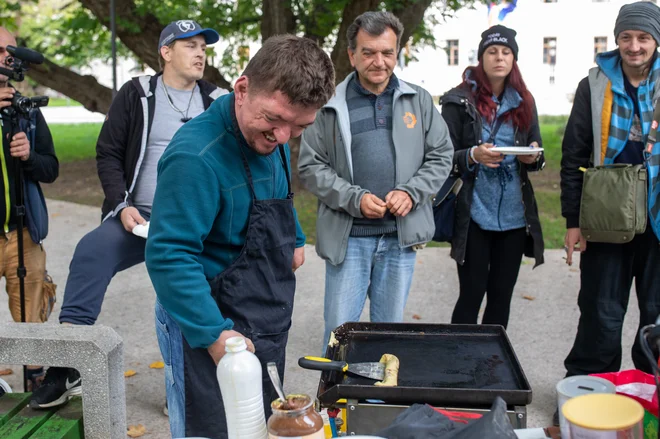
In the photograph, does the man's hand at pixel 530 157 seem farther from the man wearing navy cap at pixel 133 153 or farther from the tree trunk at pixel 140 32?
the tree trunk at pixel 140 32

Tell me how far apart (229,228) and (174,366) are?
1.85 feet

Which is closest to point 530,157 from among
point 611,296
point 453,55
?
point 611,296

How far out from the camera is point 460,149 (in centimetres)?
408

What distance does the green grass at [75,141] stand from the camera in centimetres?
1627

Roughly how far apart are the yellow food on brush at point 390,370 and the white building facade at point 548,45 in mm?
34695

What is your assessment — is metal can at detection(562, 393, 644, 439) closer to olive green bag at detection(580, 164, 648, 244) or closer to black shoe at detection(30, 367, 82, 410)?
black shoe at detection(30, 367, 82, 410)

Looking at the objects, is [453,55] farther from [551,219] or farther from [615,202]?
[615,202]

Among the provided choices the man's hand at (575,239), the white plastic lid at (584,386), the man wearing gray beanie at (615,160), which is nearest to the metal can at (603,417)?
the white plastic lid at (584,386)

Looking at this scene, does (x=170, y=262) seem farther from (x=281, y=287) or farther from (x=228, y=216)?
(x=281, y=287)

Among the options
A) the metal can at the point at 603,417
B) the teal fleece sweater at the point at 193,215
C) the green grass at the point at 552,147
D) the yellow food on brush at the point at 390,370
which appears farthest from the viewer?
the green grass at the point at 552,147

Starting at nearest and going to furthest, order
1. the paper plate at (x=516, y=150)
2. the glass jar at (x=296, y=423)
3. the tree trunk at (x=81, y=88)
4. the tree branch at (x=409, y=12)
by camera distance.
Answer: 1. the glass jar at (x=296, y=423)
2. the paper plate at (x=516, y=150)
3. the tree branch at (x=409, y=12)
4. the tree trunk at (x=81, y=88)

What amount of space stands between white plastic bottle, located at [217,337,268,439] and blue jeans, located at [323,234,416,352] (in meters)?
1.91

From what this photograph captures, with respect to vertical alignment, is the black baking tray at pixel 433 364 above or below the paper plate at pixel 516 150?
below

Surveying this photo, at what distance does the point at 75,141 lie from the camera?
19.7m
